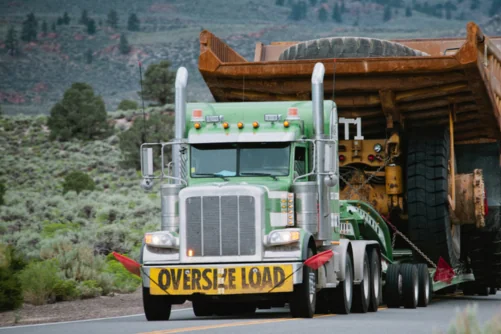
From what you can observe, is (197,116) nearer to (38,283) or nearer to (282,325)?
(282,325)

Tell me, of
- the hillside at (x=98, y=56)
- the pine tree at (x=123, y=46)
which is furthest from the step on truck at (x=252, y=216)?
the pine tree at (x=123, y=46)

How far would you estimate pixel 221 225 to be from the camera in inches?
536

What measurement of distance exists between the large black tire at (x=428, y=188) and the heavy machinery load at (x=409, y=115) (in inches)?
0.6

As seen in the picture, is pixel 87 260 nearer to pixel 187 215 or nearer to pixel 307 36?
pixel 187 215

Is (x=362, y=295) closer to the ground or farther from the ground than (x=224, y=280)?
closer to the ground

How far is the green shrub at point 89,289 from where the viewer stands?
19.7 metres

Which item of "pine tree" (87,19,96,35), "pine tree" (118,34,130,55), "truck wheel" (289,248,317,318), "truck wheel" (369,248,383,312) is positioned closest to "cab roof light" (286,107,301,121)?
"truck wheel" (289,248,317,318)

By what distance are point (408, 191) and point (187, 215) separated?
5.60 metres

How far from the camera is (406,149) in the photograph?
60.5 feet

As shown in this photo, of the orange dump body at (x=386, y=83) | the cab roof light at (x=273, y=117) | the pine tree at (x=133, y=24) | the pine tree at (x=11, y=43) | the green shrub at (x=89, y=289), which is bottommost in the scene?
the green shrub at (x=89, y=289)

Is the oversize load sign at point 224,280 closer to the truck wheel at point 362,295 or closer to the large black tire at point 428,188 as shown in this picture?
the truck wheel at point 362,295

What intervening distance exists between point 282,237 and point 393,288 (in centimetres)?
462

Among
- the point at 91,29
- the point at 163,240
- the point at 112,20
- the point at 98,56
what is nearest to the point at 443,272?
the point at 163,240

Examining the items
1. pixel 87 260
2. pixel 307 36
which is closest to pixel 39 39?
pixel 307 36
